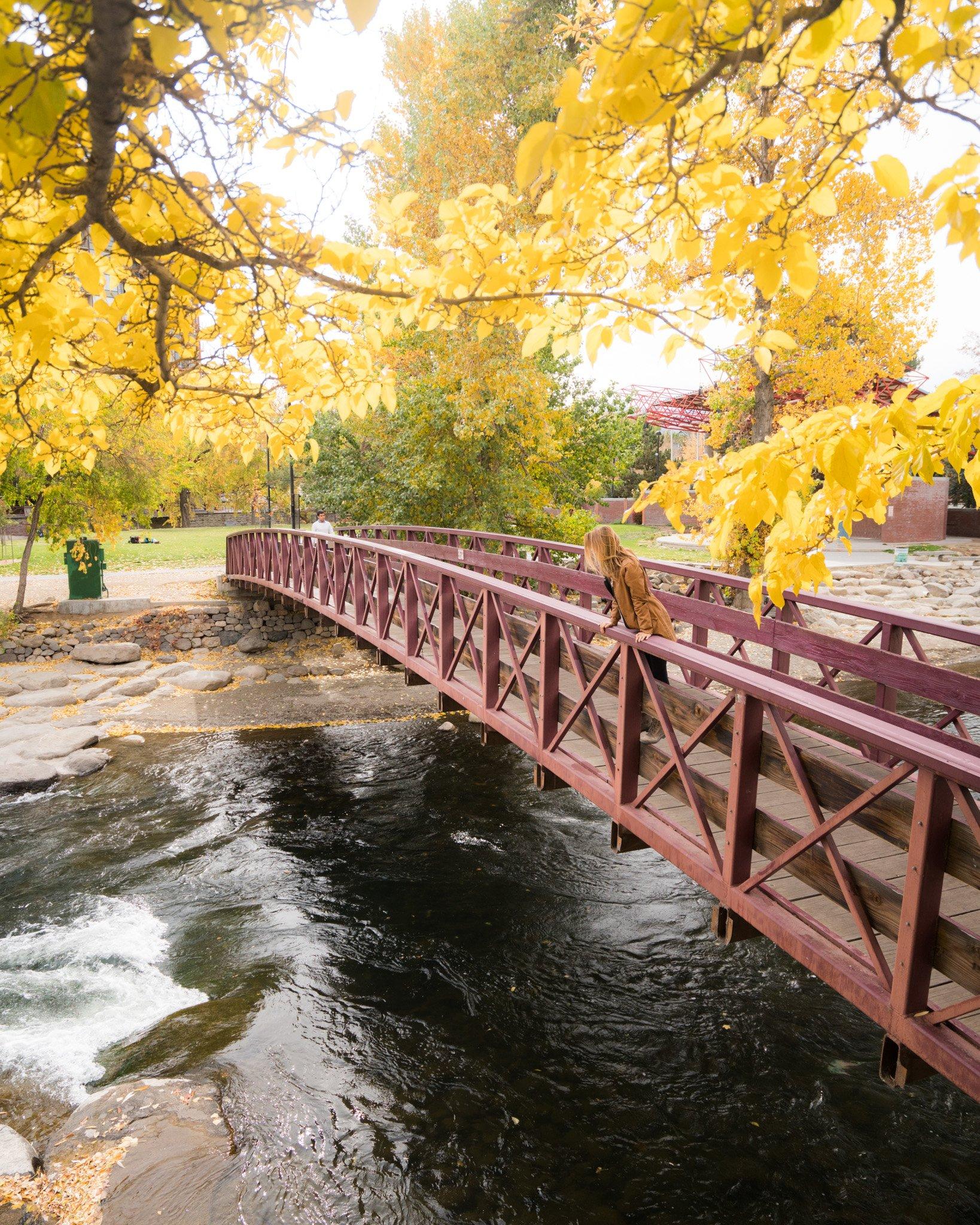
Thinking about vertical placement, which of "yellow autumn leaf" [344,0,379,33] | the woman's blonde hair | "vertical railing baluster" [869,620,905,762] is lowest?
"vertical railing baluster" [869,620,905,762]

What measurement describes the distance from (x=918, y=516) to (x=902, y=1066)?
30.1 m

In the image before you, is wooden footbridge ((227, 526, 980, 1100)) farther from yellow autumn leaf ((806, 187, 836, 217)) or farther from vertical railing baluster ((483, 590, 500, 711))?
yellow autumn leaf ((806, 187, 836, 217))

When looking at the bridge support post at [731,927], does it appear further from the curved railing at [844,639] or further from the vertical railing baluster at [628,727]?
the curved railing at [844,639]

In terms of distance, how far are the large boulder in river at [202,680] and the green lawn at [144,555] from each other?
811 cm

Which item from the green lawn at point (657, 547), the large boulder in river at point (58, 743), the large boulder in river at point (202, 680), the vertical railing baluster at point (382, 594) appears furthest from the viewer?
the green lawn at point (657, 547)

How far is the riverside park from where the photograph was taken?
99.9 inches

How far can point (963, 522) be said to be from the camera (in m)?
31.5

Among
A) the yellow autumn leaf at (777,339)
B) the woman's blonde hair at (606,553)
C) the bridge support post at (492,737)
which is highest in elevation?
the yellow autumn leaf at (777,339)

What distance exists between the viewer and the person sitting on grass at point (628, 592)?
4848 millimetres

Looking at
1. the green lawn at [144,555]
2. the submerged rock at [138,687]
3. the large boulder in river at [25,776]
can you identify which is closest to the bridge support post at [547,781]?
the large boulder in river at [25,776]

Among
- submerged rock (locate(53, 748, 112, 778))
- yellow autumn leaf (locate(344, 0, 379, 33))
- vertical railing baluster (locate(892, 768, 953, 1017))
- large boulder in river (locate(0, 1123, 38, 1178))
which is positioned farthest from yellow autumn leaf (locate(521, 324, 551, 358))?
submerged rock (locate(53, 748, 112, 778))

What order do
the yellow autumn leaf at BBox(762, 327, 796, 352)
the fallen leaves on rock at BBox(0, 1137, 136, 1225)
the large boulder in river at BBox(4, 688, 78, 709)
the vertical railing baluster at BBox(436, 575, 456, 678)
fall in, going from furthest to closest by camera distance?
1. the large boulder in river at BBox(4, 688, 78, 709)
2. the vertical railing baluster at BBox(436, 575, 456, 678)
3. the fallen leaves on rock at BBox(0, 1137, 136, 1225)
4. the yellow autumn leaf at BBox(762, 327, 796, 352)

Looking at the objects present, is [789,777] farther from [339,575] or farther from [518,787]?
[339,575]

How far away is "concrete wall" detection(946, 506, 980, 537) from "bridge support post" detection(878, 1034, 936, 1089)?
32177 mm
